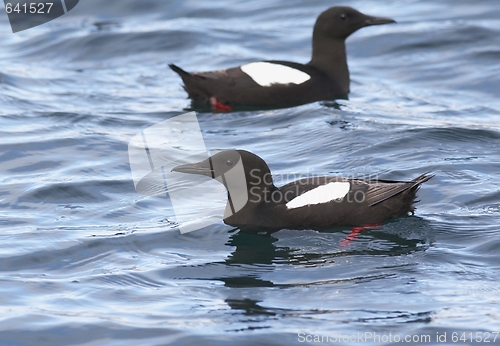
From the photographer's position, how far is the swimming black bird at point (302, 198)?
630cm

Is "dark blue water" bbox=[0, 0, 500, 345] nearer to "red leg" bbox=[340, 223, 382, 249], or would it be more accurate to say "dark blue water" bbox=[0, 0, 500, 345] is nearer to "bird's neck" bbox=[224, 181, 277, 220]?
"red leg" bbox=[340, 223, 382, 249]

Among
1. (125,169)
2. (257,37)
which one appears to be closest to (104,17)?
(257,37)

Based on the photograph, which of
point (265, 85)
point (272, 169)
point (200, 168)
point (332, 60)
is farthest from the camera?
point (332, 60)

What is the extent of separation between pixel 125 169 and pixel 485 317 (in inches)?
174

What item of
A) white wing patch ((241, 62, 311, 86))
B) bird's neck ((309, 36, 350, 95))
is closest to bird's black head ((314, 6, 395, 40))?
bird's neck ((309, 36, 350, 95))

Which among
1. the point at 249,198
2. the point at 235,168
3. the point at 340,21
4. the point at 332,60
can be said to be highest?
the point at 340,21

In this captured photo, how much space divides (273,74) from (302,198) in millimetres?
3791

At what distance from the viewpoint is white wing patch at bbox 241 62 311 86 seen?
982 cm

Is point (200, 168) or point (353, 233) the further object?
point (200, 168)

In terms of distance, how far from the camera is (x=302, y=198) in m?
6.34

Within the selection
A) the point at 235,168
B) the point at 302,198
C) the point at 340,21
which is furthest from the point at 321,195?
the point at 340,21

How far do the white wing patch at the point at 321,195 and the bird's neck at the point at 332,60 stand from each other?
13.4 feet

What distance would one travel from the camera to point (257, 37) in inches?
529

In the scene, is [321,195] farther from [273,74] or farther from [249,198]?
[273,74]
